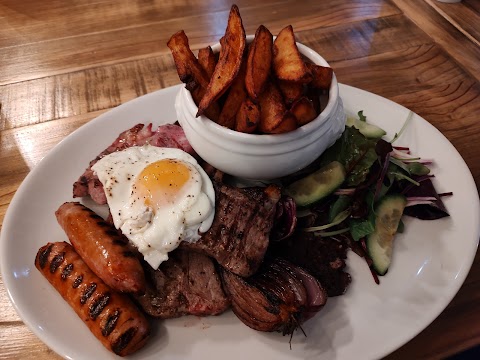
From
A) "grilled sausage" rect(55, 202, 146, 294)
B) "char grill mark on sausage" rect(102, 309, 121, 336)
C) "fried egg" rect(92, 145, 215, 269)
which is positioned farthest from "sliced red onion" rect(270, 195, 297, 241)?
"char grill mark on sausage" rect(102, 309, 121, 336)

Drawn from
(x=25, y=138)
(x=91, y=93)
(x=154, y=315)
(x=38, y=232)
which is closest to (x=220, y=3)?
(x=91, y=93)

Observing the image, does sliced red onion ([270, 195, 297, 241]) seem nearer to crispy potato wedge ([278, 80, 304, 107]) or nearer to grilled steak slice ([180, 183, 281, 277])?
grilled steak slice ([180, 183, 281, 277])

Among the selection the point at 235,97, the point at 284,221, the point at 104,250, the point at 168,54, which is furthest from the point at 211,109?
the point at 168,54

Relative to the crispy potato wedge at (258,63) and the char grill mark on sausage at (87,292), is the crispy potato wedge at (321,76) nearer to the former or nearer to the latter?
the crispy potato wedge at (258,63)

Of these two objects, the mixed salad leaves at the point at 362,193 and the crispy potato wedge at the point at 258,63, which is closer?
the crispy potato wedge at the point at 258,63

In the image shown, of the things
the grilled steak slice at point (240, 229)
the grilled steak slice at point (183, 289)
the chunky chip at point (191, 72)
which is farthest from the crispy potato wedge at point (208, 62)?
the grilled steak slice at point (183, 289)

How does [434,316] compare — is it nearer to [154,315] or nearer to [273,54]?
[154,315]
